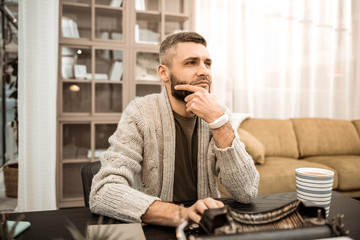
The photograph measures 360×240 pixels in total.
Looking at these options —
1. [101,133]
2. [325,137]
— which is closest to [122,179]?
[101,133]

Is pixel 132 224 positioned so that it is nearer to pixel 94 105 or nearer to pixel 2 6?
pixel 94 105

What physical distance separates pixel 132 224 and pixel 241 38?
3071mm

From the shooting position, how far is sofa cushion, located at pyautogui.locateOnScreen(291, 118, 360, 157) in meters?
3.05

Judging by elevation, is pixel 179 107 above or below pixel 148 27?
below

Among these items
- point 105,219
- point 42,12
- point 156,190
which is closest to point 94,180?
point 105,219

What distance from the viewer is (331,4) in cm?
361

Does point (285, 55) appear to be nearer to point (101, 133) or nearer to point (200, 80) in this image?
point (101, 133)

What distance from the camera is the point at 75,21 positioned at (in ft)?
9.20

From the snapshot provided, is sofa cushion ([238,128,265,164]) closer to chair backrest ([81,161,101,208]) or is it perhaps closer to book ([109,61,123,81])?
book ([109,61,123,81])

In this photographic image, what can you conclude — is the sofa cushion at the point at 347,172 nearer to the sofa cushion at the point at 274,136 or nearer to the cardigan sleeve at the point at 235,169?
the sofa cushion at the point at 274,136

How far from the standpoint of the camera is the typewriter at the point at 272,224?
1.50 ft

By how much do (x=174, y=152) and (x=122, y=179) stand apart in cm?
32

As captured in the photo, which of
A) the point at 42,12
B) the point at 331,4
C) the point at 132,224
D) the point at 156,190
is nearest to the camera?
the point at 132,224

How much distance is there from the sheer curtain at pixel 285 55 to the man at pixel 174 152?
2.07 meters
